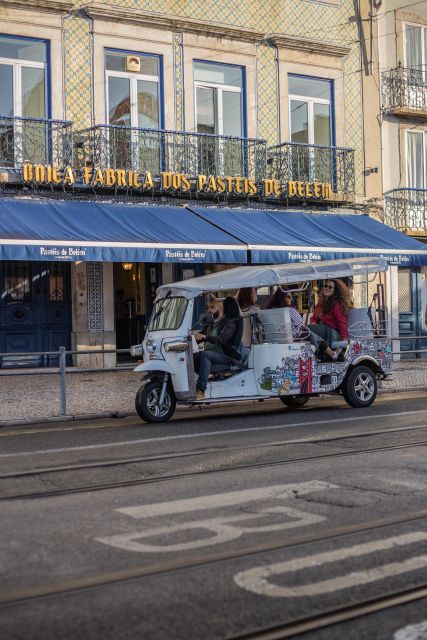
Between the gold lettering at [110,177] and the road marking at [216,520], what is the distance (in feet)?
45.1

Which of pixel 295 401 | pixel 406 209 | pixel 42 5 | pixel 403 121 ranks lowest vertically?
pixel 295 401

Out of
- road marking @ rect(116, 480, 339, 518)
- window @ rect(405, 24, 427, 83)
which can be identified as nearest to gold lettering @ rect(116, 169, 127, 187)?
window @ rect(405, 24, 427, 83)

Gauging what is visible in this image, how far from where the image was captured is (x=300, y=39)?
2452cm

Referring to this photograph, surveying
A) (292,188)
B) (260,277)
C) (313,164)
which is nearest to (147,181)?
(292,188)

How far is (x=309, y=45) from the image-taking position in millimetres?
24656

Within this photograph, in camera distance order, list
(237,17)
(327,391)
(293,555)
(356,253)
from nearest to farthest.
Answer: (293,555) < (327,391) < (356,253) < (237,17)

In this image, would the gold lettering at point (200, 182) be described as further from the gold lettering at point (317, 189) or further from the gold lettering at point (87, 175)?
the gold lettering at point (317, 189)

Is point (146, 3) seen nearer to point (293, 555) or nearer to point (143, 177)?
point (143, 177)

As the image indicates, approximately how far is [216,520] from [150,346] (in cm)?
709

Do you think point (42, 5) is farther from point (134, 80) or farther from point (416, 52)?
point (416, 52)

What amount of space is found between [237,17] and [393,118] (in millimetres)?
5144

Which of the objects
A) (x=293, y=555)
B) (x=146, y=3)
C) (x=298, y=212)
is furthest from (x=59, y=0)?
(x=293, y=555)

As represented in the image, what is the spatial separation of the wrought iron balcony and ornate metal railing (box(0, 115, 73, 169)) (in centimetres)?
922

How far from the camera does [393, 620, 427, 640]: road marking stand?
175 inches
